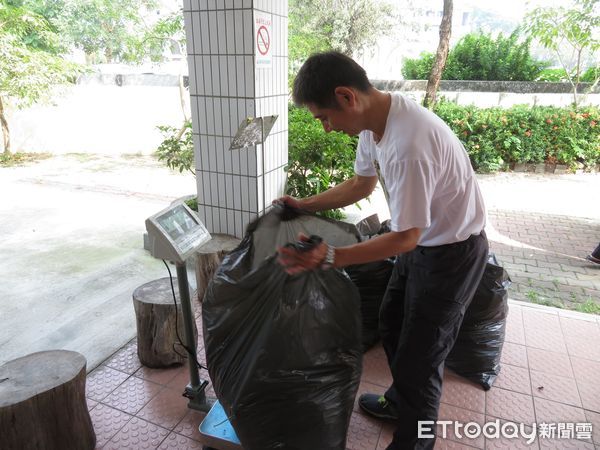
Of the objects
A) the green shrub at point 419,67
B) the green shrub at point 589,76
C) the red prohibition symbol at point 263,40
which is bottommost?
Result: the red prohibition symbol at point 263,40

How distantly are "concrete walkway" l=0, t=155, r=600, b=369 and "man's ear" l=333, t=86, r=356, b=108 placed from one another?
205cm

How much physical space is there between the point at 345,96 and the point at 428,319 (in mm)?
862

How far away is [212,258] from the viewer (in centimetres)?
286

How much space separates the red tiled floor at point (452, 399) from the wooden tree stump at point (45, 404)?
21 centimetres

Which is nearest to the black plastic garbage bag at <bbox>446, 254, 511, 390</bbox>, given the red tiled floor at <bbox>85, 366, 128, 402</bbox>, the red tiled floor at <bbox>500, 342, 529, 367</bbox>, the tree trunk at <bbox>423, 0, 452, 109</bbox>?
the red tiled floor at <bbox>500, 342, 529, 367</bbox>

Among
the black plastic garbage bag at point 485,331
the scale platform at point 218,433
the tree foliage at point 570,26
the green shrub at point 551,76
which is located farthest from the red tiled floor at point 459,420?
the green shrub at point 551,76

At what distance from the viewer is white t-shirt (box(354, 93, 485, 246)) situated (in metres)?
1.25

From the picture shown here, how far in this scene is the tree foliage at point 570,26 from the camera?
7.79m

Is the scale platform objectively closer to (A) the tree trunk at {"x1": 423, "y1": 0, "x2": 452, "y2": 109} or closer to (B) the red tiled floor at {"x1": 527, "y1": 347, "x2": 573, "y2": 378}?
(B) the red tiled floor at {"x1": 527, "y1": 347, "x2": 573, "y2": 378}

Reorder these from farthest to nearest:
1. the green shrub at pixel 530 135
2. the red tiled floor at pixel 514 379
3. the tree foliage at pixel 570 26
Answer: the tree foliage at pixel 570 26, the green shrub at pixel 530 135, the red tiled floor at pixel 514 379

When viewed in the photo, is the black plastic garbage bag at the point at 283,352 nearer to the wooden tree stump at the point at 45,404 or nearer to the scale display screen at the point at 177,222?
the scale display screen at the point at 177,222

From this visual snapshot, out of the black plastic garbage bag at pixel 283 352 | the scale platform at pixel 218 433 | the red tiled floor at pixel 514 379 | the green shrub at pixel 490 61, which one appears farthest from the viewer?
the green shrub at pixel 490 61

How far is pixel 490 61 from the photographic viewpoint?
34.5 ft

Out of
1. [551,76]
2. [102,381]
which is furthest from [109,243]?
[551,76]
